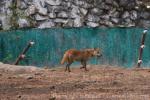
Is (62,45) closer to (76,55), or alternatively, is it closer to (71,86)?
(76,55)

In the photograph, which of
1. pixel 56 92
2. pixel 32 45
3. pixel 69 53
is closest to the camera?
pixel 56 92

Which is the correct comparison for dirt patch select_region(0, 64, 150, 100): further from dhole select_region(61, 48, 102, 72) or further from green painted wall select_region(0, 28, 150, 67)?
green painted wall select_region(0, 28, 150, 67)

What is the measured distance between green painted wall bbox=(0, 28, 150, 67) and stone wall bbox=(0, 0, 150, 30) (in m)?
1.36

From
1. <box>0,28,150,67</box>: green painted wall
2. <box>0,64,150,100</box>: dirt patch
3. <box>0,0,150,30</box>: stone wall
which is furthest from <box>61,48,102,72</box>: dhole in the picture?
<box>0,0,150,30</box>: stone wall

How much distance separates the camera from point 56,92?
518 inches

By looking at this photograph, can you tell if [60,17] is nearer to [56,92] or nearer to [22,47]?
[22,47]

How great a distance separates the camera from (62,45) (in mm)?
24312

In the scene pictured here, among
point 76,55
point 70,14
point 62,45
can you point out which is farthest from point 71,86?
point 70,14

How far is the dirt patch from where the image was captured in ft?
41.0

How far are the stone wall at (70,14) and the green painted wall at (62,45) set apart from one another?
1362 mm

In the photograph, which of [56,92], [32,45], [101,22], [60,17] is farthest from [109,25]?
[56,92]

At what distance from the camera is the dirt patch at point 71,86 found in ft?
41.0

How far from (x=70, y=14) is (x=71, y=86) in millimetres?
12192

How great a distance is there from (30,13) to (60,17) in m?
1.23
